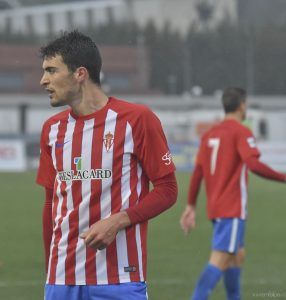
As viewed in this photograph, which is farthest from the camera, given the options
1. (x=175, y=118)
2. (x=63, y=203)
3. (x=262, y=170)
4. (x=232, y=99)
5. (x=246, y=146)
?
(x=175, y=118)

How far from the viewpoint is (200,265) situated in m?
11.9

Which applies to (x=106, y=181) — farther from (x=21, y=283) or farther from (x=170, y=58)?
(x=170, y=58)

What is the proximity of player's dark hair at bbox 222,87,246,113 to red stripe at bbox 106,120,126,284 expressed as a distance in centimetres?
383

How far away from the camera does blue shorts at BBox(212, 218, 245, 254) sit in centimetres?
814

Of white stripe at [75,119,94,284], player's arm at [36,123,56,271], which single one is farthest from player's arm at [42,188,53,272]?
white stripe at [75,119,94,284]

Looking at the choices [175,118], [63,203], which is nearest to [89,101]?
[63,203]

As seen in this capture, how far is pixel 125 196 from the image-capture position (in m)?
4.54

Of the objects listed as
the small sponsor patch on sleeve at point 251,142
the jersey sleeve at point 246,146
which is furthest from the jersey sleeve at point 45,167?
the small sponsor patch on sleeve at point 251,142

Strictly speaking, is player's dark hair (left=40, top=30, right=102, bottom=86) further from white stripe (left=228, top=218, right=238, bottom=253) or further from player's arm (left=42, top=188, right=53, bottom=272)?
white stripe (left=228, top=218, right=238, bottom=253)

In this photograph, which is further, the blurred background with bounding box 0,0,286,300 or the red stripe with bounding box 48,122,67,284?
the blurred background with bounding box 0,0,286,300

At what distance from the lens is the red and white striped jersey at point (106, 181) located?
4.51 m

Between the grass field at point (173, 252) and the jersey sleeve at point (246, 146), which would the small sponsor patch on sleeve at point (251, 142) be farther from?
the grass field at point (173, 252)

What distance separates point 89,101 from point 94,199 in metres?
0.41

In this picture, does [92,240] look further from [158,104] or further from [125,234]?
[158,104]
